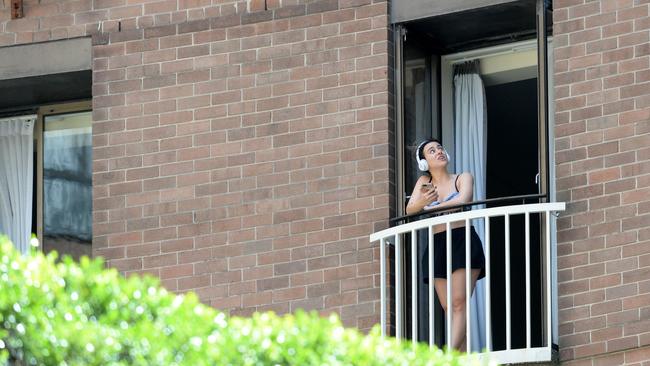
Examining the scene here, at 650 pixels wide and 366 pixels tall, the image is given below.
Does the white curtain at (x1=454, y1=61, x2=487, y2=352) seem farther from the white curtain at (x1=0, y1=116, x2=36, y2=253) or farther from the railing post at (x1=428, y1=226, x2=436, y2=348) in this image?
the white curtain at (x1=0, y1=116, x2=36, y2=253)

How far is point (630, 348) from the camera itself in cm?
1675

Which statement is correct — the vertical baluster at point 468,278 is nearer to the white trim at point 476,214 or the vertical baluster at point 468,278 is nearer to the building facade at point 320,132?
the white trim at point 476,214

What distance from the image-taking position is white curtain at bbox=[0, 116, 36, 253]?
1983 cm

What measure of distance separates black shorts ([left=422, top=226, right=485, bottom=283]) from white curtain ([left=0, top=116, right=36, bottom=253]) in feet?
12.4

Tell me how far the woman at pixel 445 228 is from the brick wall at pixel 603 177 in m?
0.61

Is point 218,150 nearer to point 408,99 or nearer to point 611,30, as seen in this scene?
point 408,99

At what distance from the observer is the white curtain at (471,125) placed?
18344 millimetres

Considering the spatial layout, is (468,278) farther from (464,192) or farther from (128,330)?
(128,330)

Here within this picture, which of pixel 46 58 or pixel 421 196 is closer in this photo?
pixel 421 196

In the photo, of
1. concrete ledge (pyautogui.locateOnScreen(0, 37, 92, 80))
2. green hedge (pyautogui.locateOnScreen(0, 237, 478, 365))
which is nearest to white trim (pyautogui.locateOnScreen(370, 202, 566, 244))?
concrete ledge (pyautogui.locateOnScreen(0, 37, 92, 80))

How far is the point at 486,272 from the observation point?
17188 mm

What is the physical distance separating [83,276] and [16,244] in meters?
7.65

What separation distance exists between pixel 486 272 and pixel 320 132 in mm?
1770

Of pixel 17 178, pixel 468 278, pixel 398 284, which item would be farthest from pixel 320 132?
pixel 17 178
